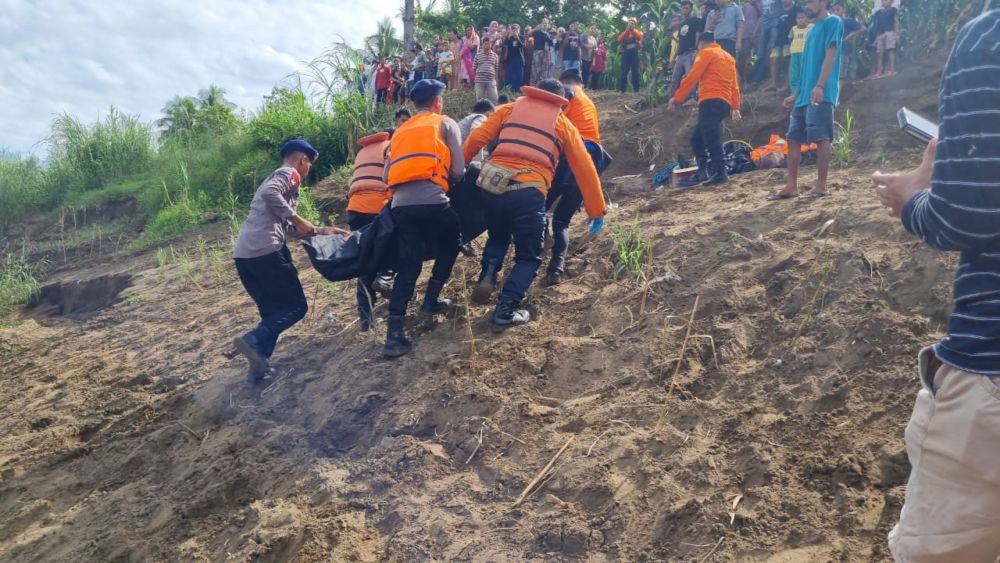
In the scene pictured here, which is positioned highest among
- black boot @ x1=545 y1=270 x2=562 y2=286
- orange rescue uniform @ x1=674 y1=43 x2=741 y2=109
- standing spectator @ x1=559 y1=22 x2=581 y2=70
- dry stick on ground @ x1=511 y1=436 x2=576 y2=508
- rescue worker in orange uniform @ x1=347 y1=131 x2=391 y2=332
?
standing spectator @ x1=559 y1=22 x2=581 y2=70

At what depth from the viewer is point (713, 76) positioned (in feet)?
22.8

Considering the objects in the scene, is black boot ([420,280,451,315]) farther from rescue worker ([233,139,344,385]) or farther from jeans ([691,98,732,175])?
jeans ([691,98,732,175])

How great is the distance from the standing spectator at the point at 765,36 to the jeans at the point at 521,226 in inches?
265

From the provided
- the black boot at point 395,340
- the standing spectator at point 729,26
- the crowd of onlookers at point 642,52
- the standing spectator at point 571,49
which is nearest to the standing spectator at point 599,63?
the crowd of onlookers at point 642,52

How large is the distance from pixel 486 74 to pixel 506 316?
777 centimetres

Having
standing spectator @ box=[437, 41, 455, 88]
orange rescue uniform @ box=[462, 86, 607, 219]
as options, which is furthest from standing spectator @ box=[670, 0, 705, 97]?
orange rescue uniform @ box=[462, 86, 607, 219]

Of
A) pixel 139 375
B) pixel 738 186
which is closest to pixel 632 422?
pixel 738 186

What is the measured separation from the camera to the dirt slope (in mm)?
3025

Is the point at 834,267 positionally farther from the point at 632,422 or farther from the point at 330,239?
the point at 330,239

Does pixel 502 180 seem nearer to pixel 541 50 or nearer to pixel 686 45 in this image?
pixel 686 45

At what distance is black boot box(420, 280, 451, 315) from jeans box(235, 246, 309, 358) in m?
0.91

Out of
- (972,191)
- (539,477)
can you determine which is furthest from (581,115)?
(972,191)

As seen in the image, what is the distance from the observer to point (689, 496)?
304cm

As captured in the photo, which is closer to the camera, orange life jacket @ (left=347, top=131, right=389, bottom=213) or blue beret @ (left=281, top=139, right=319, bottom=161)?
blue beret @ (left=281, top=139, right=319, bottom=161)
